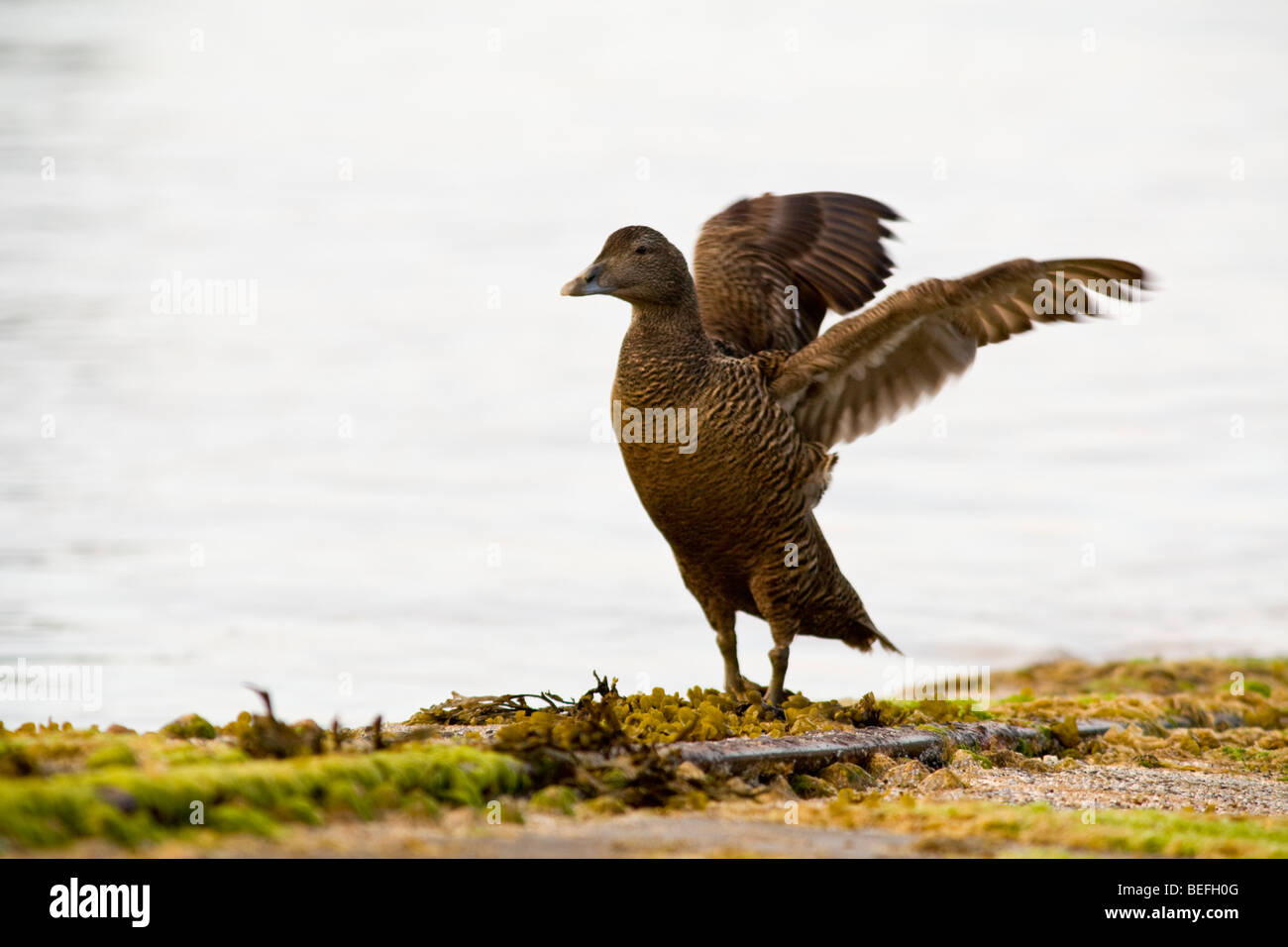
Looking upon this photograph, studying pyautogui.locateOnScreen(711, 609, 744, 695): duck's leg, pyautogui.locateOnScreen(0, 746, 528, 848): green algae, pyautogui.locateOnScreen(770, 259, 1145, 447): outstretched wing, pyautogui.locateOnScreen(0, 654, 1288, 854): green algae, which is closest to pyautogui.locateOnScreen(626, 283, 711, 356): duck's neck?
pyautogui.locateOnScreen(770, 259, 1145, 447): outstretched wing

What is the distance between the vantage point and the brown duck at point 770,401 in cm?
725

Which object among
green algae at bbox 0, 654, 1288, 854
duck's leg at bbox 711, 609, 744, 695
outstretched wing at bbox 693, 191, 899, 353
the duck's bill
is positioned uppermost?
outstretched wing at bbox 693, 191, 899, 353

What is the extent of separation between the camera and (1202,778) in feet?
22.7

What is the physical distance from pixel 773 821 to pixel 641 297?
3.82m

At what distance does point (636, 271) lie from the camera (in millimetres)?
7578

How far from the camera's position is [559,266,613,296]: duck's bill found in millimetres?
7523

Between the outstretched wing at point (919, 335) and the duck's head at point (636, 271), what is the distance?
787mm

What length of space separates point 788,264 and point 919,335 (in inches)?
79.4

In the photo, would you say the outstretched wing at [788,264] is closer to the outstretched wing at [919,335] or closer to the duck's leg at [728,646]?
the outstretched wing at [919,335]

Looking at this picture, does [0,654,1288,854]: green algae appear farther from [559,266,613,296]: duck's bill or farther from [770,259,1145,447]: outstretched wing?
[559,266,613,296]: duck's bill

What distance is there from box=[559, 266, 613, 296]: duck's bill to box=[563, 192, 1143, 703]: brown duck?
0.04 ft

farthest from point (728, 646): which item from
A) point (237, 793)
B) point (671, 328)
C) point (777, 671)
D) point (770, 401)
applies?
point (237, 793)

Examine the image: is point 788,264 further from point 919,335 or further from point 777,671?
point 777,671
